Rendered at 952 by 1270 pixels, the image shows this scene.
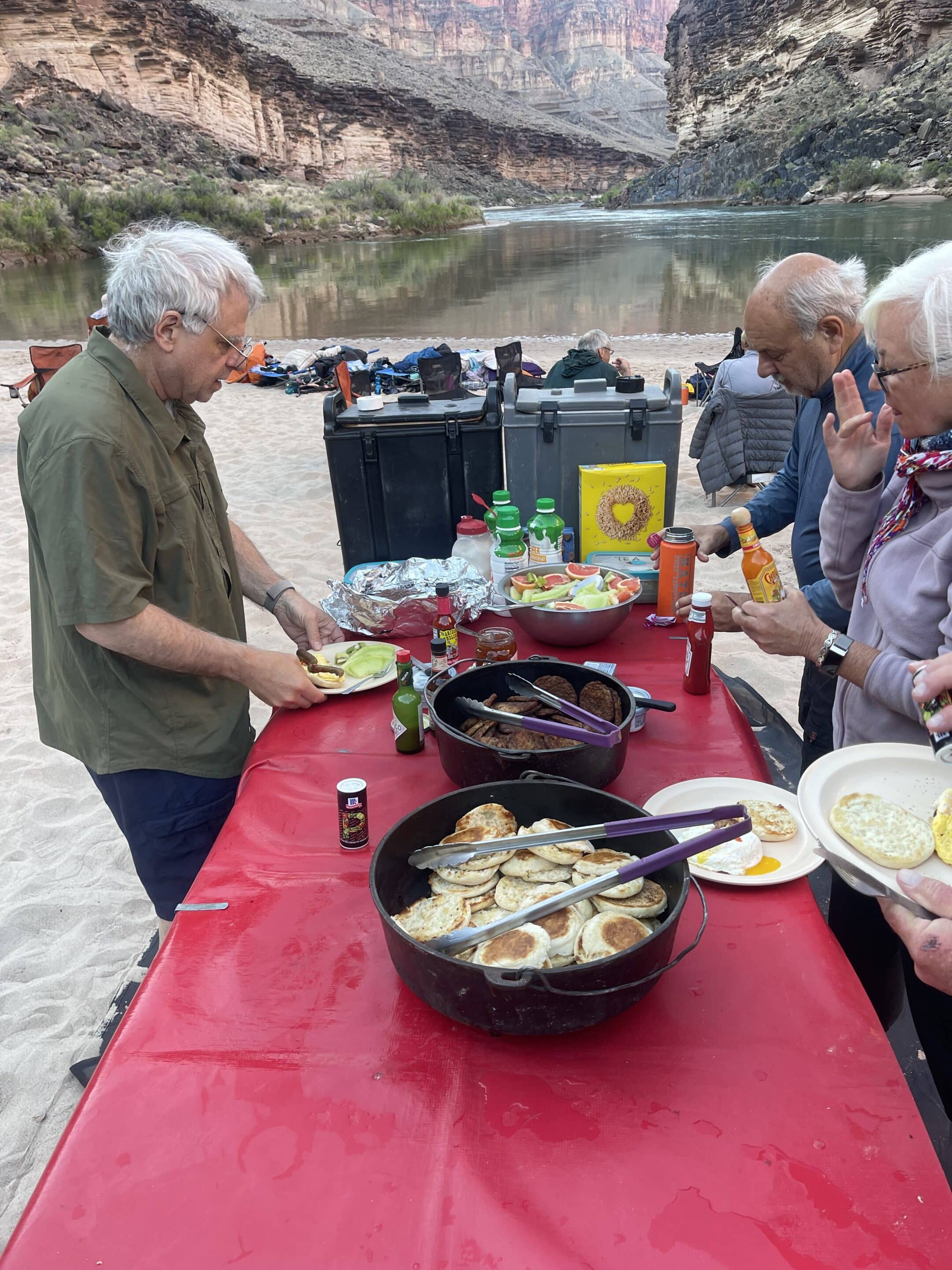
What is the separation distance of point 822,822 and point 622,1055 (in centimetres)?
56

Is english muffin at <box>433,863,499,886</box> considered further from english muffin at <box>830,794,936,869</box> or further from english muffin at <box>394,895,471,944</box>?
english muffin at <box>830,794,936,869</box>

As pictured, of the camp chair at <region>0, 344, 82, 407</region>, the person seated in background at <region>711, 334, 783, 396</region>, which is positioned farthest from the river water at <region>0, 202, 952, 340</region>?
the person seated in background at <region>711, 334, 783, 396</region>

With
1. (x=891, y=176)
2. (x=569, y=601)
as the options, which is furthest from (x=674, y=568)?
(x=891, y=176)

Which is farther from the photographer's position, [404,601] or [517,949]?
[404,601]

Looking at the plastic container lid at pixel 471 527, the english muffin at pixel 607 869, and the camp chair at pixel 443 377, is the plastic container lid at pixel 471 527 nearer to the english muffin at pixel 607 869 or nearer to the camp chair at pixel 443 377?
the camp chair at pixel 443 377

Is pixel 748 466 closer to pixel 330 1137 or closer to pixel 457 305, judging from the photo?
pixel 330 1137

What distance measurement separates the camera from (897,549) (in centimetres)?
165

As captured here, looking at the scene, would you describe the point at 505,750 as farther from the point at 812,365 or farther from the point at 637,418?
the point at 812,365

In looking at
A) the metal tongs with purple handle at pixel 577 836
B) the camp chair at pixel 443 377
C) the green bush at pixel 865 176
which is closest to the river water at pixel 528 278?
the green bush at pixel 865 176

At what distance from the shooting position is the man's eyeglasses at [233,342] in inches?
71.0

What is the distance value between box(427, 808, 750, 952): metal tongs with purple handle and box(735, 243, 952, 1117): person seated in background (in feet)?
1.92

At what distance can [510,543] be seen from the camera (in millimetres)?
2451

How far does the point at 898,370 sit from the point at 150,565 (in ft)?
5.51

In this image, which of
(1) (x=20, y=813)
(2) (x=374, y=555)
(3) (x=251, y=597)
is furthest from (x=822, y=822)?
(1) (x=20, y=813)
